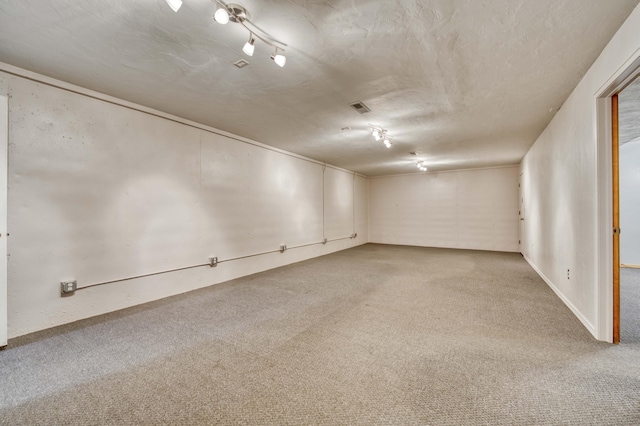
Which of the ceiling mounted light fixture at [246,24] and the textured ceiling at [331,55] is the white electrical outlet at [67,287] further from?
the ceiling mounted light fixture at [246,24]

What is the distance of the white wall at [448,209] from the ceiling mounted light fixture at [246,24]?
7614 mm

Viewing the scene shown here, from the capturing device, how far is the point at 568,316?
2.91 metres

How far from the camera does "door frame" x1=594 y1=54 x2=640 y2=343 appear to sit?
232cm

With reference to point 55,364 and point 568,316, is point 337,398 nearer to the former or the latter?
point 55,364

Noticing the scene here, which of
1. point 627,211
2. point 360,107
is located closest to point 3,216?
point 360,107

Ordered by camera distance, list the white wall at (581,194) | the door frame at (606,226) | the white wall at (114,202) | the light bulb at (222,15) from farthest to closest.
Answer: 1. the white wall at (114,202)
2. the door frame at (606,226)
3. the white wall at (581,194)
4. the light bulb at (222,15)

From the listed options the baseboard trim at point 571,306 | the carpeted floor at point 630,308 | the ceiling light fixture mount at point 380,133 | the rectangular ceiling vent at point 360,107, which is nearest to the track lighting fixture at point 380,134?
the ceiling light fixture mount at point 380,133

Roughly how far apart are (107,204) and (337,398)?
3.27 meters

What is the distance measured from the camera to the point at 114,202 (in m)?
3.25

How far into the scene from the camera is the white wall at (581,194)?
7.29ft

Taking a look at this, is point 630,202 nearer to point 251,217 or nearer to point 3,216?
point 251,217

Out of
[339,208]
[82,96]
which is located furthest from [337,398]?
[339,208]

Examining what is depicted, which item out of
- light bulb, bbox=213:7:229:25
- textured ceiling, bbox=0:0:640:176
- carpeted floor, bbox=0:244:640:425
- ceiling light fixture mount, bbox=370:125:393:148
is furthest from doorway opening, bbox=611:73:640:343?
light bulb, bbox=213:7:229:25

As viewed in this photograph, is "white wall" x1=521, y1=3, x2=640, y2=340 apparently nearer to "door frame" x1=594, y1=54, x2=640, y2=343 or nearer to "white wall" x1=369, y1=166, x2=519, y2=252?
"door frame" x1=594, y1=54, x2=640, y2=343
